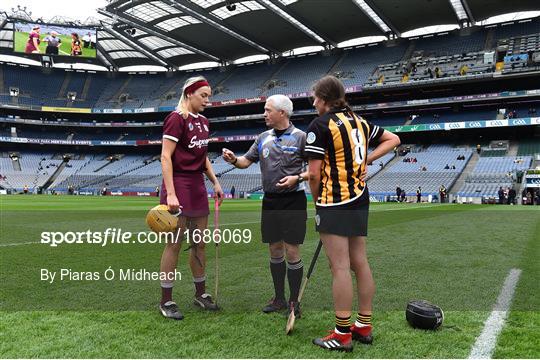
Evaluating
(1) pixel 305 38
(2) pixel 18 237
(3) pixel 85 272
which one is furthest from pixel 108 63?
(3) pixel 85 272

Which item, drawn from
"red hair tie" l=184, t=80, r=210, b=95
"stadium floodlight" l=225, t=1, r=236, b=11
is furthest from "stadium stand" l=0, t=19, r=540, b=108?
"red hair tie" l=184, t=80, r=210, b=95

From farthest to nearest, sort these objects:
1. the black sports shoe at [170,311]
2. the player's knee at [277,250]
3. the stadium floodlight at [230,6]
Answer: the stadium floodlight at [230,6], the player's knee at [277,250], the black sports shoe at [170,311]

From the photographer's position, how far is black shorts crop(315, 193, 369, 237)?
3211 mm

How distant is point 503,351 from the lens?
301 cm

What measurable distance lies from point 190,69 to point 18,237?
57469 mm

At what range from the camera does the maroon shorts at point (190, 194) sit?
4.07 m

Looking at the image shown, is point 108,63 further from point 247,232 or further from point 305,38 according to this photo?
point 247,232

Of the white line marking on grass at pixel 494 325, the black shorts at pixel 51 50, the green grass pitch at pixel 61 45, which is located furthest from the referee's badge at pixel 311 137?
the black shorts at pixel 51 50

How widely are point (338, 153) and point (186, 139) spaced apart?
5.22 ft

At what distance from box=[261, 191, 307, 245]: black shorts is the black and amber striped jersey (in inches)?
35.6

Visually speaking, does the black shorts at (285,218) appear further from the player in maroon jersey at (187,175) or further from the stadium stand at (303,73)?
the stadium stand at (303,73)

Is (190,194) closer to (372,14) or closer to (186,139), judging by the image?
(186,139)

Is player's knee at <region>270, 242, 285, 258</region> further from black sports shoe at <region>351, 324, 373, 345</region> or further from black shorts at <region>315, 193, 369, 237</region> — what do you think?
black sports shoe at <region>351, 324, 373, 345</region>

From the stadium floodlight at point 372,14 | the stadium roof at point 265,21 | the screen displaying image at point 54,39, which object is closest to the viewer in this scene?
the stadium floodlight at point 372,14
